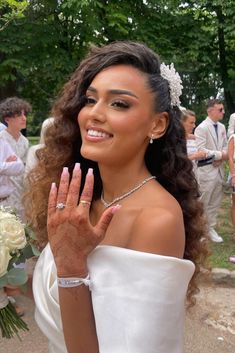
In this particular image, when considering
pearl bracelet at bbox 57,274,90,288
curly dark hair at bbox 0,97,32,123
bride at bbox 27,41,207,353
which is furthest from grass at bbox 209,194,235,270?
pearl bracelet at bbox 57,274,90,288

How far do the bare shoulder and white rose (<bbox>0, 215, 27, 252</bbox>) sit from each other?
A: 428 millimetres

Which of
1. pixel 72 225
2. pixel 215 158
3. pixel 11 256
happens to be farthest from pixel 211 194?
pixel 72 225

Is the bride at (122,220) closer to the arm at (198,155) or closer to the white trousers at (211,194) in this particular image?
the arm at (198,155)

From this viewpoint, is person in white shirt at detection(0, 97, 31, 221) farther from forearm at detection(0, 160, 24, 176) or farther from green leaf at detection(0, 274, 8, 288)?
green leaf at detection(0, 274, 8, 288)

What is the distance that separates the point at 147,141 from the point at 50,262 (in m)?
0.59

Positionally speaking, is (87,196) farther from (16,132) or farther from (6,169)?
(16,132)

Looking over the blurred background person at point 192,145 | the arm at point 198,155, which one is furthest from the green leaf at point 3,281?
the arm at point 198,155

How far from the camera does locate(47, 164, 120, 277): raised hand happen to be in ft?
4.40

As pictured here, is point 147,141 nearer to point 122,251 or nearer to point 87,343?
point 122,251

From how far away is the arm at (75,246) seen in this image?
4.41ft

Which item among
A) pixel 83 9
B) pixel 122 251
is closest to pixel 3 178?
pixel 122 251

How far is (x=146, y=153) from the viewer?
1803mm

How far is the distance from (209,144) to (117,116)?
4.83 metres

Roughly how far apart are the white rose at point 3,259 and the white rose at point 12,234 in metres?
0.03
